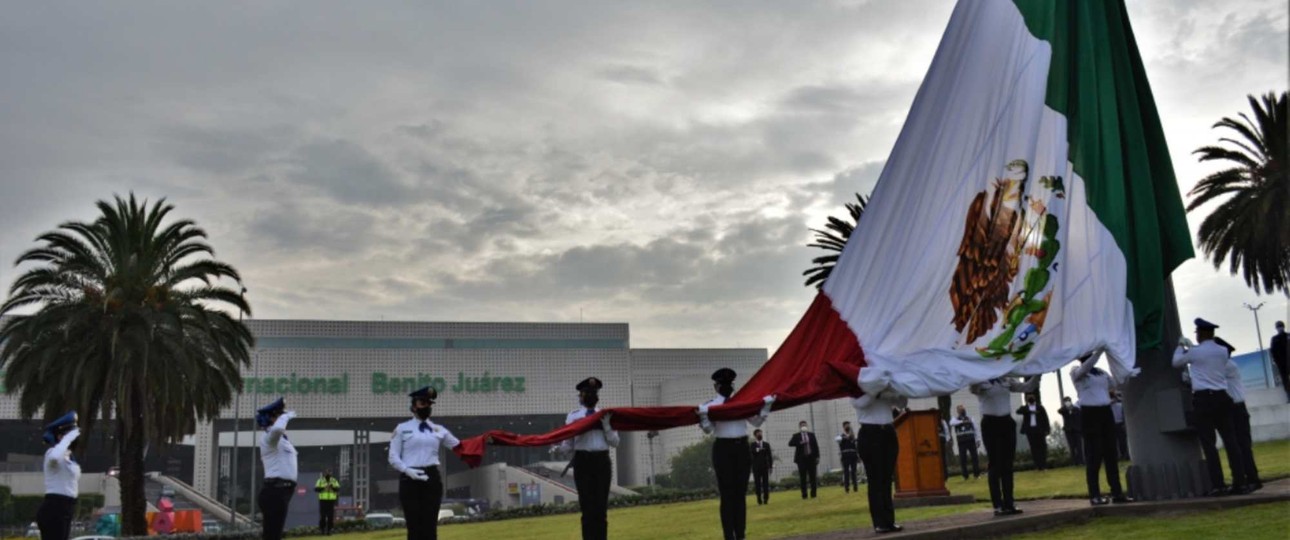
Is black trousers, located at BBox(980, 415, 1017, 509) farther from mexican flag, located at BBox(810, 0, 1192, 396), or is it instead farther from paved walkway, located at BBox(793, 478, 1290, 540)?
mexican flag, located at BBox(810, 0, 1192, 396)

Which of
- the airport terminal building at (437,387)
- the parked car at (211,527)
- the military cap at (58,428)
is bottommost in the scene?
the parked car at (211,527)

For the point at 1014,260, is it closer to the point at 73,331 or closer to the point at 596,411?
the point at 596,411

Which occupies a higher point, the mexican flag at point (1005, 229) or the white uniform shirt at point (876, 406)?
the mexican flag at point (1005, 229)

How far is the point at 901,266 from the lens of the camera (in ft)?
43.2

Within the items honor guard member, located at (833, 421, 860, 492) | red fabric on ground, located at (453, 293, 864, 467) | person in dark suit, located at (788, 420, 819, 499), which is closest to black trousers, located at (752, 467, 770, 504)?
person in dark suit, located at (788, 420, 819, 499)

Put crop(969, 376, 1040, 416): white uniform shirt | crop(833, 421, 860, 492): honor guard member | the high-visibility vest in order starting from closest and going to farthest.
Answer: crop(969, 376, 1040, 416): white uniform shirt, crop(833, 421, 860, 492): honor guard member, the high-visibility vest

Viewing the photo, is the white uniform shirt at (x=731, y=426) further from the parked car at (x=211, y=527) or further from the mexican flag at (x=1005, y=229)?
the parked car at (x=211, y=527)

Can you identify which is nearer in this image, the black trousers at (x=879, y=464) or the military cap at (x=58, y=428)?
the black trousers at (x=879, y=464)

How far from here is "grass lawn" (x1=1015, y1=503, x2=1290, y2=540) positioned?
31.4 ft

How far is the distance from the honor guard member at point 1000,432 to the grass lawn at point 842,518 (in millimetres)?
1161

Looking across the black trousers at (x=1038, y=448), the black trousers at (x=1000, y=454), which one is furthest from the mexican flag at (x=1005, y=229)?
the black trousers at (x=1038, y=448)

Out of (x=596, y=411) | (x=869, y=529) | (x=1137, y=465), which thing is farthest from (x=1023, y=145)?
(x=596, y=411)

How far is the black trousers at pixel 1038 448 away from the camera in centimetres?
2489

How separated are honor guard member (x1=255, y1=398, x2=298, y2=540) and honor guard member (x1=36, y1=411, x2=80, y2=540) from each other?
2.27 meters
